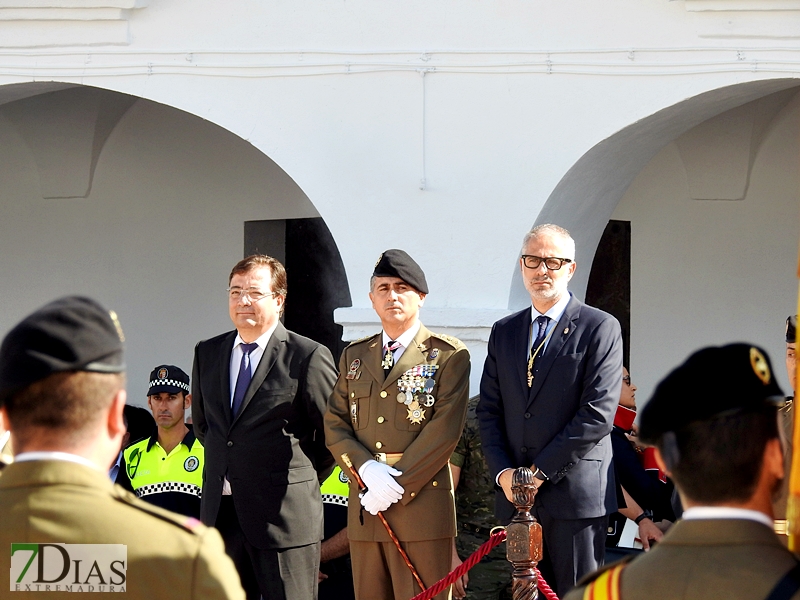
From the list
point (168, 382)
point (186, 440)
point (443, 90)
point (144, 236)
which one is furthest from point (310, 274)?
point (186, 440)

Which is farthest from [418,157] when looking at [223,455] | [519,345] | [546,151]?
[223,455]

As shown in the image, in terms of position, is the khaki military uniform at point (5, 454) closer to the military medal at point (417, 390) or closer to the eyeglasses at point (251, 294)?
the eyeglasses at point (251, 294)

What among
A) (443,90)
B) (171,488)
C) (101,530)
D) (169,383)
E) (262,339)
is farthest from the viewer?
(169,383)

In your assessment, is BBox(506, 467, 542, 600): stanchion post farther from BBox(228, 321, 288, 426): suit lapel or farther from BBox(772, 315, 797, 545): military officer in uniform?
BBox(228, 321, 288, 426): suit lapel

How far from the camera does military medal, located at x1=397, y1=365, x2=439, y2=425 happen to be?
4129mm

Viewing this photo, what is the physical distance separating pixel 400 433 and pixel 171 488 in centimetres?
150

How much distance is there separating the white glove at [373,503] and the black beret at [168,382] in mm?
1943

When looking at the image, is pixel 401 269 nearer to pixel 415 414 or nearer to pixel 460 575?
pixel 415 414

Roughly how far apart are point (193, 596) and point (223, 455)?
2.47m

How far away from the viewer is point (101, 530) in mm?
1706

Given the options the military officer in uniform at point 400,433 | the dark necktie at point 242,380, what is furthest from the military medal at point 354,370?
the dark necktie at point 242,380

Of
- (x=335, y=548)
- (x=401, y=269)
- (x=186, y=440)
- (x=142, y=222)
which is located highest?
(x=142, y=222)

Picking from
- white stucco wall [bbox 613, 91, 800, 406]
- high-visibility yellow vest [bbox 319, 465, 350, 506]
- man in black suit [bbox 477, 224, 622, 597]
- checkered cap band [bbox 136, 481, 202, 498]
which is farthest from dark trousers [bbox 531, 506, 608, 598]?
white stucco wall [bbox 613, 91, 800, 406]

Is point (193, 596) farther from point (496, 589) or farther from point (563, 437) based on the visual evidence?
point (496, 589)
